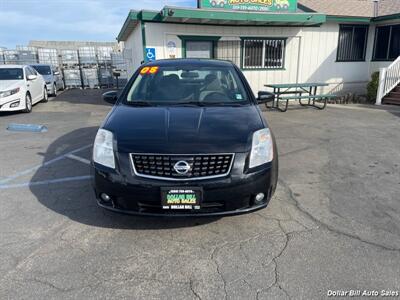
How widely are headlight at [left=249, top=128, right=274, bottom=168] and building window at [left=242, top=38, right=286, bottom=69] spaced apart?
9381mm

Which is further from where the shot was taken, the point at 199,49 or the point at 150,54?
the point at 199,49

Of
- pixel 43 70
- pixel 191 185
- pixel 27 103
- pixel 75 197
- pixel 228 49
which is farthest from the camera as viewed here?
pixel 43 70

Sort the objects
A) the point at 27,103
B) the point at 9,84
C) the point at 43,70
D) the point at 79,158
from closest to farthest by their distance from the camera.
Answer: the point at 79,158
the point at 9,84
the point at 27,103
the point at 43,70

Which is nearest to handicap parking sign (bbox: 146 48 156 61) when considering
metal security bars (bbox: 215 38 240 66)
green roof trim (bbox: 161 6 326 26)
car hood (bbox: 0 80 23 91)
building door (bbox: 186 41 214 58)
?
green roof trim (bbox: 161 6 326 26)

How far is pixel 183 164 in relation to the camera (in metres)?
2.63

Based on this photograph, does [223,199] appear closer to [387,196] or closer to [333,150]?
[387,196]

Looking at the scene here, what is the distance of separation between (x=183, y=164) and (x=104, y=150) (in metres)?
0.80

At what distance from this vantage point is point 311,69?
12562 mm

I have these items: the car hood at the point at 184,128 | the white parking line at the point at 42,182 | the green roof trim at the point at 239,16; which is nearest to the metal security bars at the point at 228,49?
the green roof trim at the point at 239,16

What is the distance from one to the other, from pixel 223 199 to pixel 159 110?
4.33ft

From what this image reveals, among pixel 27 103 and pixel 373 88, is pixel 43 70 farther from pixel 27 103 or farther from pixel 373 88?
pixel 373 88

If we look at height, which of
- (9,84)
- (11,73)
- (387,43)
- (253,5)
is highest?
(253,5)

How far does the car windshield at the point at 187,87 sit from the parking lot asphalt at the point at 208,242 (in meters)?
1.35

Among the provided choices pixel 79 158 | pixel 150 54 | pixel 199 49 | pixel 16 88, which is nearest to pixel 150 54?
pixel 150 54
